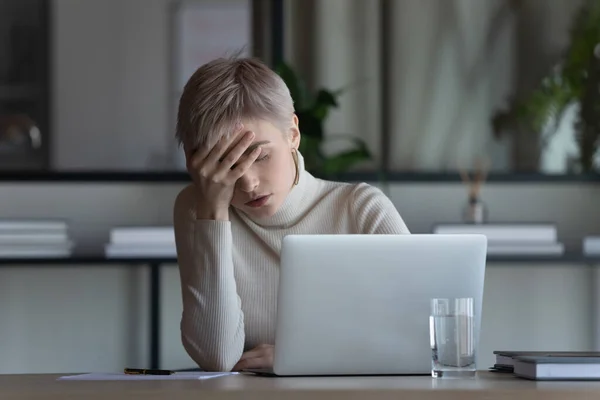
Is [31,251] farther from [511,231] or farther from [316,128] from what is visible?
[511,231]

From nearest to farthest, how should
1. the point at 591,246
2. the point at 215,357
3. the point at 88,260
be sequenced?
the point at 215,357
the point at 88,260
the point at 591,246

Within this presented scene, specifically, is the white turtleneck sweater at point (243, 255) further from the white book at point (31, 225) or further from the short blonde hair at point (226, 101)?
the white book at point (31, 225)

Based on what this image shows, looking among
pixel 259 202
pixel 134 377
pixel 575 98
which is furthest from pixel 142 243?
pixel 134 377

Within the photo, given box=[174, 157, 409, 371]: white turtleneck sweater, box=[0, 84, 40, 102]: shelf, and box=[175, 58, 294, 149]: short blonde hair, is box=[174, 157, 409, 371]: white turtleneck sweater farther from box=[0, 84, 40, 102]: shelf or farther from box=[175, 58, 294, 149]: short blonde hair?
box=[0, 84, 40, 102]: shelf

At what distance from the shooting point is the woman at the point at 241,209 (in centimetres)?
212

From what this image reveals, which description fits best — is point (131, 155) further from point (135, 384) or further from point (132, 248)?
point (135, 384)

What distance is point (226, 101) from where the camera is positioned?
85.1 inches

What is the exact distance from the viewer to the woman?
6.97 feet

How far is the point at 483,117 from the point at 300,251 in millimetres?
2358

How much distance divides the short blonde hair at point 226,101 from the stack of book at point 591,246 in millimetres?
1797

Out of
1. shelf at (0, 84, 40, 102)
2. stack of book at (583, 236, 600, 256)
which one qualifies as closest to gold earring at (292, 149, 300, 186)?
stack of book at (583, 236, 600, 256)

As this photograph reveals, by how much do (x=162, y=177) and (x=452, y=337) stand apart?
233 cm

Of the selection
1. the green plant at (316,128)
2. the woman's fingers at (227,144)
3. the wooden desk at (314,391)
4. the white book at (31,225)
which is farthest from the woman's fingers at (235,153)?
the white book at (31,225)

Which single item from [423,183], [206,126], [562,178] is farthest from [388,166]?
[206,126]
